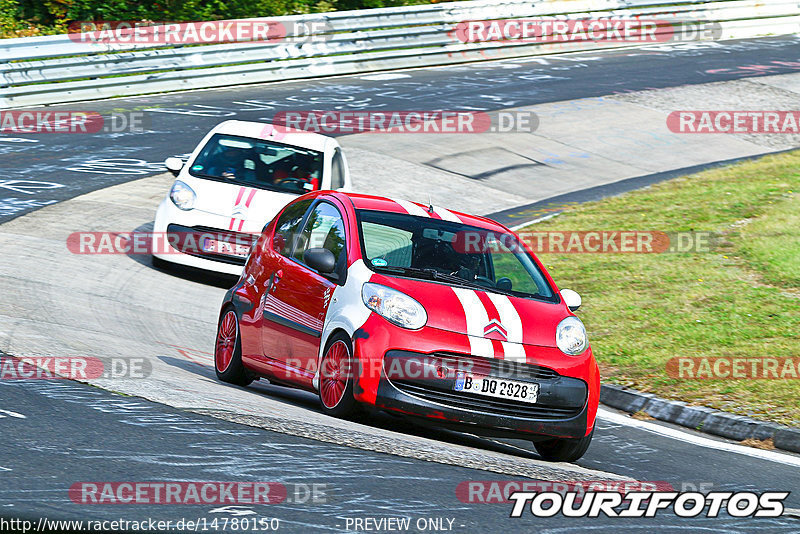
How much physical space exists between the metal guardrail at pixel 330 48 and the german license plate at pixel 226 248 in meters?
Answer: 9.45

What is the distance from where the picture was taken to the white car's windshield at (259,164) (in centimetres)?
1352

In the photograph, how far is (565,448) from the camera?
756 centimetres

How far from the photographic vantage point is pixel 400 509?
18.1 ft

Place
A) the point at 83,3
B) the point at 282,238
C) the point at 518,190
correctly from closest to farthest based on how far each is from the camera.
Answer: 1. the point at 282,238
2. the point at 518,190
3. the point at 83,3

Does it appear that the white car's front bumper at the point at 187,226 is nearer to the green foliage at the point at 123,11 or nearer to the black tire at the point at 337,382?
the black tire at the point at 337,382

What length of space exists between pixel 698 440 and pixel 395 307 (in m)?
2.85

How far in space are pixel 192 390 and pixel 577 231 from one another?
9.28 meters

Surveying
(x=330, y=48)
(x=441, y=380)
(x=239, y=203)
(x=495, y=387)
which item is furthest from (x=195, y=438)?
(x=330, y=48)

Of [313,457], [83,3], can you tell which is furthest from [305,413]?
[83,3]

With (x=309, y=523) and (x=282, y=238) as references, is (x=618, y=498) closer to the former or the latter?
(x=309, y=523)

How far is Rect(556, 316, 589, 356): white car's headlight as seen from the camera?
7512mm

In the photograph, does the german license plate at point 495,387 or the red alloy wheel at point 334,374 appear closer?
the german license plate at point 495,387

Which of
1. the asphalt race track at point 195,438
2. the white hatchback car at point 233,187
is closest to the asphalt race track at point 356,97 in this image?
the asphalt race track at point 195,438

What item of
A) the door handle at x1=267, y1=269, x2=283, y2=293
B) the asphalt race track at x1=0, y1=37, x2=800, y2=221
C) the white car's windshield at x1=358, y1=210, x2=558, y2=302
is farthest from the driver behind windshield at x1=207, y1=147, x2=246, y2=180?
the white car's windshield at x1=358, y1=210, x2=558, y2=302
